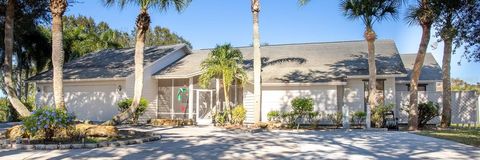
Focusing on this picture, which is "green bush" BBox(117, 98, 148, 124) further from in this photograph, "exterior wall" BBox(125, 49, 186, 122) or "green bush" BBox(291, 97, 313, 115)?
"green bush" BBox(291, 97, 313, 115)

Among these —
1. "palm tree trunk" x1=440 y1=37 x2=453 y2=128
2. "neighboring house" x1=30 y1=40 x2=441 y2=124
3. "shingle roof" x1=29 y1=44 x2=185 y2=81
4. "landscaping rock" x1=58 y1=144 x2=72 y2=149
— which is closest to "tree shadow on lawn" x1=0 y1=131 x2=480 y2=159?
"landscaping rock" x1=58 y1=144 x2=72 y2=149

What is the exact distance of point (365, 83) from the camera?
24.7m

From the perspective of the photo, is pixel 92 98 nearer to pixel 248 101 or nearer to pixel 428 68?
pixel 248 101

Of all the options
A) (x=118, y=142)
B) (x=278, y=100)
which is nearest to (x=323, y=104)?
(x=278, y=100)

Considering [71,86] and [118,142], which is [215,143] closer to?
[118,142]

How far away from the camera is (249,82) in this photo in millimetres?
25250

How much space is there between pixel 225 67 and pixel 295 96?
4052mm

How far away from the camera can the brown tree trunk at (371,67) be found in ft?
72.5

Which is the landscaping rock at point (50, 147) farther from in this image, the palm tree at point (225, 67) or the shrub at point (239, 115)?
the palm tree at point (225, 67)

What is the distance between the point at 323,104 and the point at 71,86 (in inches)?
567

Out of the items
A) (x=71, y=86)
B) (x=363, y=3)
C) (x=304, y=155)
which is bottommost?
(x=304, y=155)

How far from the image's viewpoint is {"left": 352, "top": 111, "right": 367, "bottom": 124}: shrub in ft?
73.3

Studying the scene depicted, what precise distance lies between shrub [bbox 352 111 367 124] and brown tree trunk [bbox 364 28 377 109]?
1.67 feet

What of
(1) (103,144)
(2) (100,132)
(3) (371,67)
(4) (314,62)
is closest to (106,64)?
(4) (314,62)
